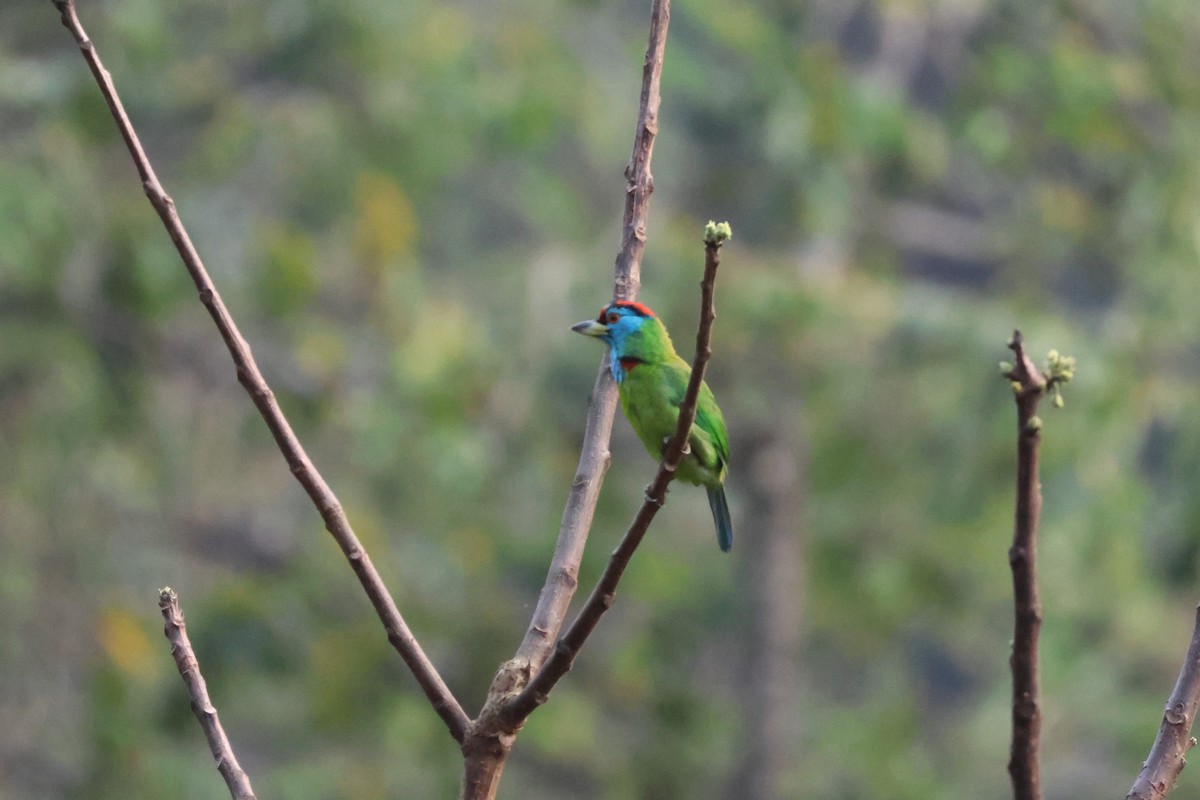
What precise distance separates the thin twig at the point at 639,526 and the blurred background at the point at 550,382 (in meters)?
5.82

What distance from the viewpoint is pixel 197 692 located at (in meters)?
1.99

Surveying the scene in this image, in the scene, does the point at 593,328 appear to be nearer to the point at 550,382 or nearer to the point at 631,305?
the point at 631,305

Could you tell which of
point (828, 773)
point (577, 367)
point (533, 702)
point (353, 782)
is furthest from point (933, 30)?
point (533, 702)

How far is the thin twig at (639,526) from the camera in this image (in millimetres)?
1598

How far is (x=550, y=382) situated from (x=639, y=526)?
787 centimetres

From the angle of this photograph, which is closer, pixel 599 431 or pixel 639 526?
pixel 639 526

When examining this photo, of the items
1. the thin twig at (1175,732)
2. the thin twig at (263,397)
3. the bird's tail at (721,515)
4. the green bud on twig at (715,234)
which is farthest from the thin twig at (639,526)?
the bird's tail at (721,515)

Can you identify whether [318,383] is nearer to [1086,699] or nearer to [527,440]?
[527,440]

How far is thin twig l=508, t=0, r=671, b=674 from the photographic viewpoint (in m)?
2.22

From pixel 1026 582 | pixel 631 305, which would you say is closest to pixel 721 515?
pixel 631 305

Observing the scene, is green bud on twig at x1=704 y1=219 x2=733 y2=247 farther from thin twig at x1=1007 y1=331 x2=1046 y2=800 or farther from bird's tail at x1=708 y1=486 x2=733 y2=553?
bird's tail at x1=708 y1=486 x2=733 y2=553

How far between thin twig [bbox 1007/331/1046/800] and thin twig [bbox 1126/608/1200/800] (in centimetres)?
38

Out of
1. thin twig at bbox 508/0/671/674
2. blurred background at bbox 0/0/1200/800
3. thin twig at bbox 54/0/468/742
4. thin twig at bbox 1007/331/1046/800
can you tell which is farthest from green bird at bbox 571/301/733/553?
blurred background at bbox 0/0/1200/800

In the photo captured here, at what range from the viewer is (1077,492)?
8.56 m
